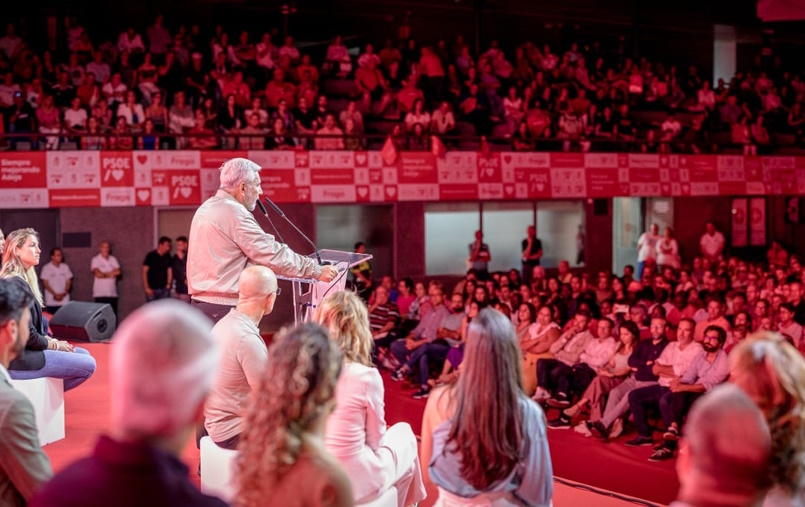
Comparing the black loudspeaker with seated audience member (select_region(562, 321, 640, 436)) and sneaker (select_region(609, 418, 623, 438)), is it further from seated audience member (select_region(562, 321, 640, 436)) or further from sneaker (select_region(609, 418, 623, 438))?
sneaker (select_region(609, 418, 623, 438))

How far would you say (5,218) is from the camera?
11789mm

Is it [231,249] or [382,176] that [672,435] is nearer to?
[231,249]

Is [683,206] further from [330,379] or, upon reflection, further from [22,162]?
[330,379]

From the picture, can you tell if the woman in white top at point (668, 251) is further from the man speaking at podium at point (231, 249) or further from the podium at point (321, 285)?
the man speaking at podium at point (231, 249)

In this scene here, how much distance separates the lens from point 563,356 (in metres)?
8.26

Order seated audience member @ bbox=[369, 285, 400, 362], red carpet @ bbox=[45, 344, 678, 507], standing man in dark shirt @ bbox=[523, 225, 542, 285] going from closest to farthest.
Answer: red carpet @ bbox=[45, 344, 678, 507], seated audience member @ bbox=[369, 285, 400, 362], standing man in dark shirt @ bbox=[523, 225, 542, 285]

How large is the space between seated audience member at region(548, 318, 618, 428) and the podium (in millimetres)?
3153

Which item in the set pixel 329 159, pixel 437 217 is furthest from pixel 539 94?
pixel 329 159

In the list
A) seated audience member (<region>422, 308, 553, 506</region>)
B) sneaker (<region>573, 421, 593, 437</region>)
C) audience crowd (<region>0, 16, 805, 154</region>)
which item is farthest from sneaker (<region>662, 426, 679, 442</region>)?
audience crowd (<region>0, 16, 805, 154</region>)

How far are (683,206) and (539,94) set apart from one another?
3.34 metres

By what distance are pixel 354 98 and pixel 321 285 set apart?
9.78m

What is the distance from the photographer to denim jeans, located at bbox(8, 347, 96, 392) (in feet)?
16.8

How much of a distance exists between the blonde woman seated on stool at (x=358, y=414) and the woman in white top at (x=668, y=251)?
1188 cm

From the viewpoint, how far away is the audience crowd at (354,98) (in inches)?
474
